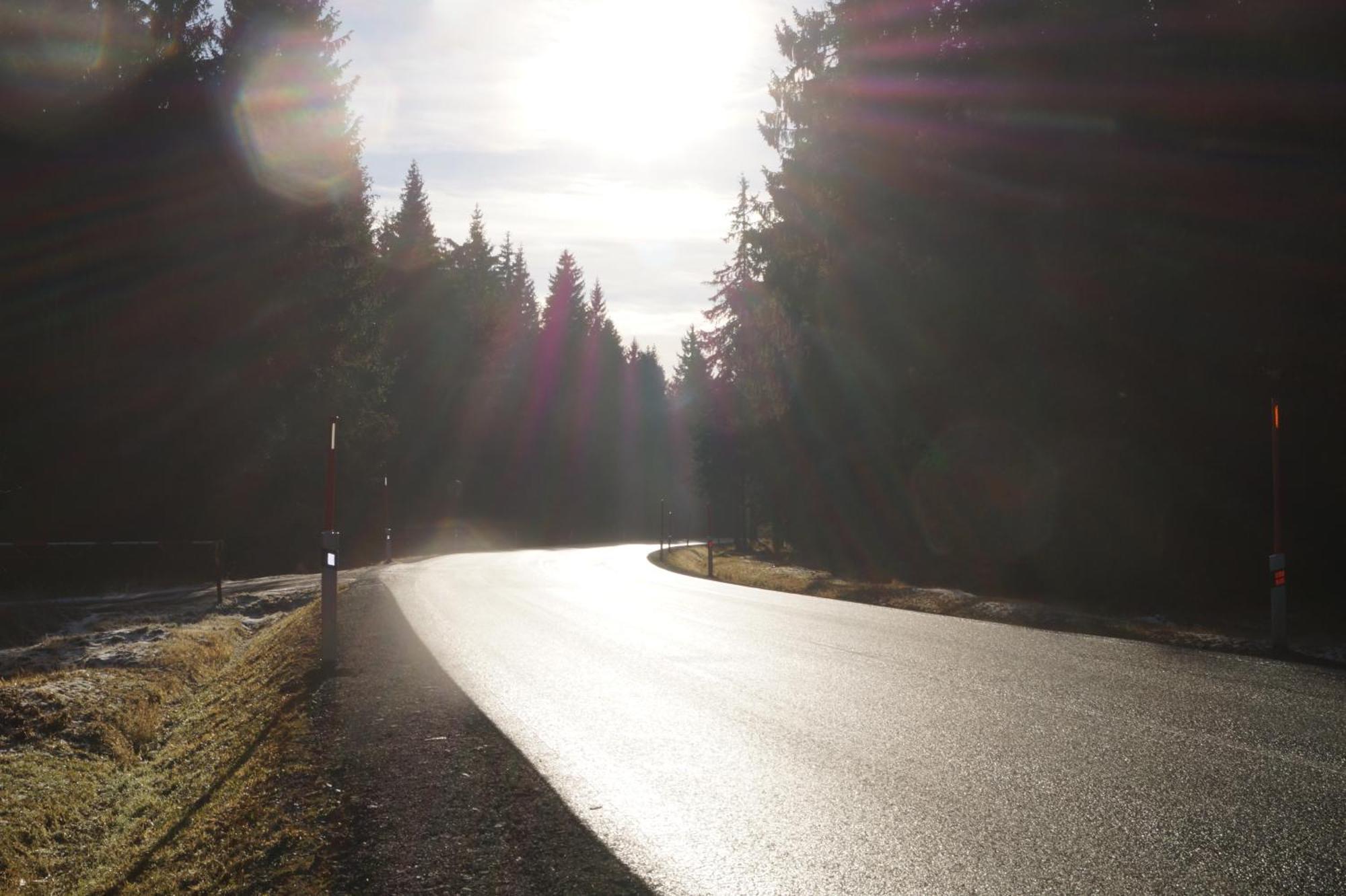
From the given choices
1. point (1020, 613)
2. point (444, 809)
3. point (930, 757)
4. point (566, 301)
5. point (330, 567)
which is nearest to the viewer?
point (444, 809)

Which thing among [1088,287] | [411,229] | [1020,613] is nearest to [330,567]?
[1020,613]

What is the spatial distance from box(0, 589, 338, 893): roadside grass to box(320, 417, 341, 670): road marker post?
0.25 metres

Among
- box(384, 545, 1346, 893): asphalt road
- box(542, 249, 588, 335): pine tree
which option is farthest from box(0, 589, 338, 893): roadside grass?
box(542, 249, 588, 335): pine tree

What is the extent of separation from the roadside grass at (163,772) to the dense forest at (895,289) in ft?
48.0

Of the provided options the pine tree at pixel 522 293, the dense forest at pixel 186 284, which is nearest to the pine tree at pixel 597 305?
the pine tree at pixel 522 293

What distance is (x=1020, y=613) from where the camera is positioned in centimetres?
1531

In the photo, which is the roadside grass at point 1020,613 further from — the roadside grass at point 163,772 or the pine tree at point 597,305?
the pine tree at point 597,305

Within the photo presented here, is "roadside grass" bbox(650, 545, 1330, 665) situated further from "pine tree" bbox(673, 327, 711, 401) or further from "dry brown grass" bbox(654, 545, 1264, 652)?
"pine tree" bbox(673, 327, 711, 401)

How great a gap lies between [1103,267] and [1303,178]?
3455 millimetres

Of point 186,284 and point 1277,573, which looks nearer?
point 1277,573

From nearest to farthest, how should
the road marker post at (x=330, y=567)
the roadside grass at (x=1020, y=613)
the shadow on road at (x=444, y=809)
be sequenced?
the shadow on road at (x=444, y=809), the road marker post at (x=330, y=567), the roadside grass at (x=1020, y=613)

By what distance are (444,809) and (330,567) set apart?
587cm

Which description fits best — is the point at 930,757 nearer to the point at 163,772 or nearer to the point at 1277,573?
the point at 163,772

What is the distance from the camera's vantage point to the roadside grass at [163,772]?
5031 mm
